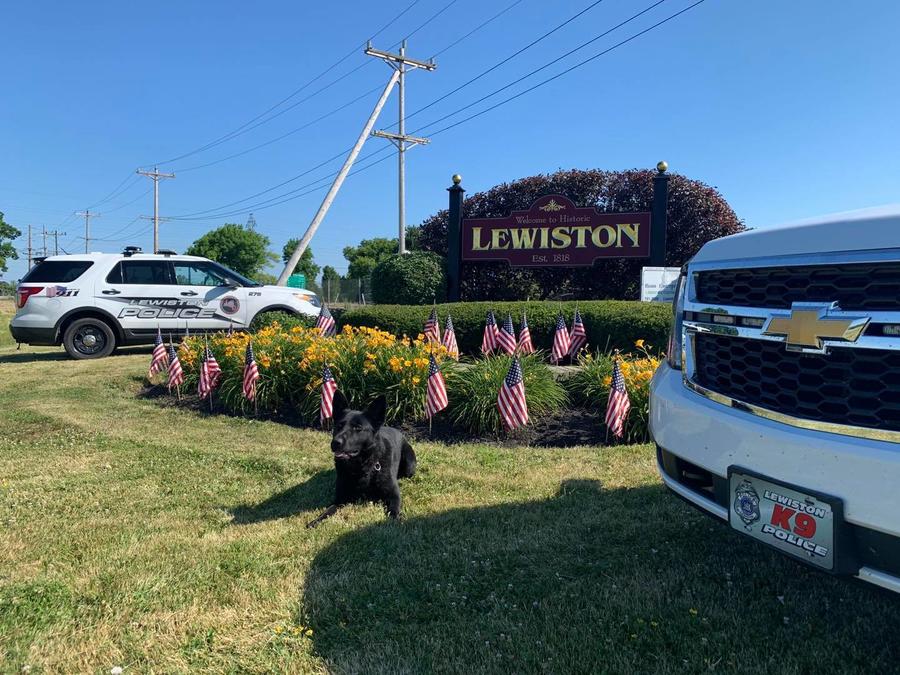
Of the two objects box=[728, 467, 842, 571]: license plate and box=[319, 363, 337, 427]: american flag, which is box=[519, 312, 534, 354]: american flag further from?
box=[728, 467, 842, 571]: license plate

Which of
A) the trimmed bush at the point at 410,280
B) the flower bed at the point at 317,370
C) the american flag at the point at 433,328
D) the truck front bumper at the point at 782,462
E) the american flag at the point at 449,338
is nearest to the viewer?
the truck front bumper at the point at 782,462

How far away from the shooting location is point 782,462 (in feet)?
5.94

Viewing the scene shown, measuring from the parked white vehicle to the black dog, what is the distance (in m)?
1.85

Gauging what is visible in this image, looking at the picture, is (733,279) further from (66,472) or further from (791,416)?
(66,472)

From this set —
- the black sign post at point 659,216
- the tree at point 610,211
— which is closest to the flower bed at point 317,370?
the black sign post at point 659,216

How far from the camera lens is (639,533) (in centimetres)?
316

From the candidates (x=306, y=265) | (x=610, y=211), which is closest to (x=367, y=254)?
(x=306, y=265)

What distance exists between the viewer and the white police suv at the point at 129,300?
10.0 m

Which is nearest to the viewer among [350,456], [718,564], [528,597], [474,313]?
[528,597]

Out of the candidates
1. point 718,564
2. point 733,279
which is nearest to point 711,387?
point 733,279

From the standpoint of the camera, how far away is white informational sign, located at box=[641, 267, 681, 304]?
36.0ft

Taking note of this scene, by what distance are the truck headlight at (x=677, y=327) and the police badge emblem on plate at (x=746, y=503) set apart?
68 cm

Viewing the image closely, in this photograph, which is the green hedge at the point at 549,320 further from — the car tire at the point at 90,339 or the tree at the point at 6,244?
the tree at the point at 6,244

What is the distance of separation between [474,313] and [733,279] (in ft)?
20.0
